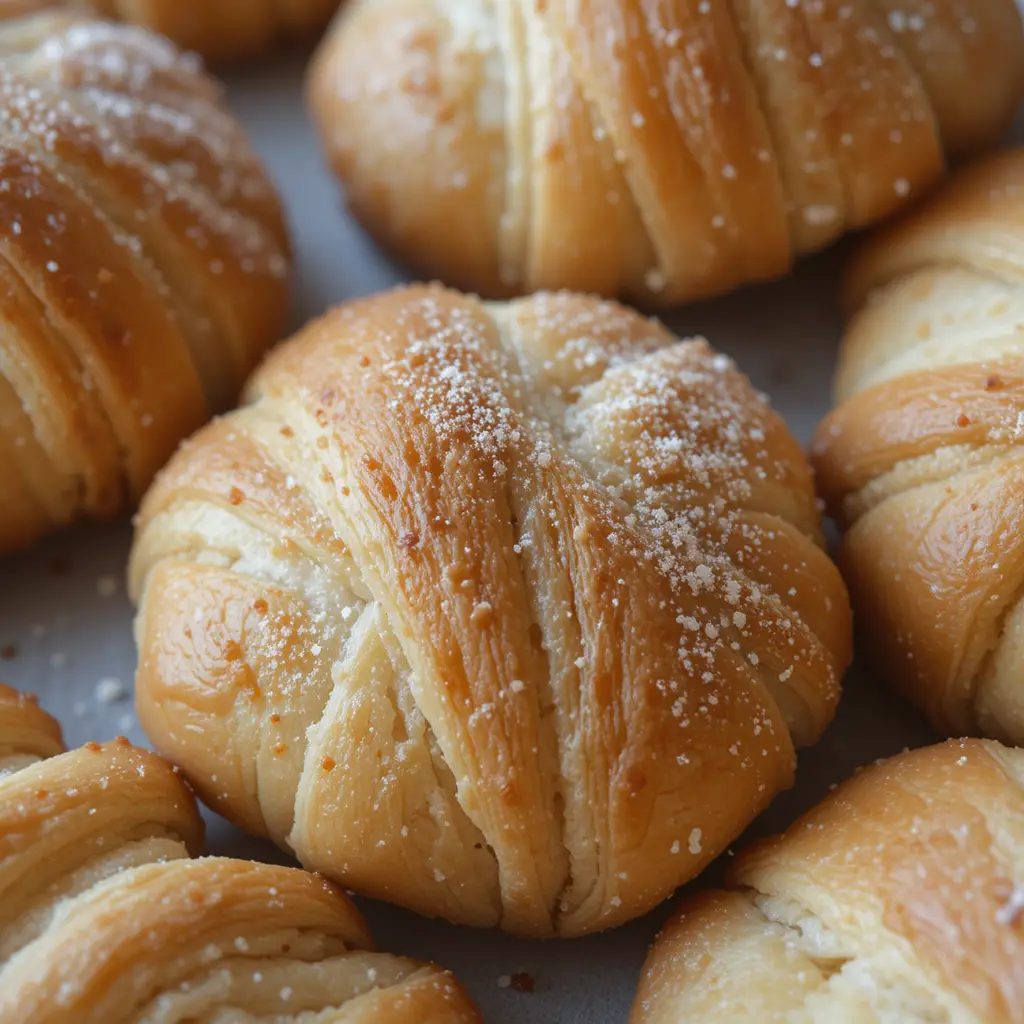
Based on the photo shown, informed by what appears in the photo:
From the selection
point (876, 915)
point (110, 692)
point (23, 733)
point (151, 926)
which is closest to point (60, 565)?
point (110, 692)

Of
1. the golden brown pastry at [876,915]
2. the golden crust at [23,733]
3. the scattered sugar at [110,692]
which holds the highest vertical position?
the golden crust at [23,733]

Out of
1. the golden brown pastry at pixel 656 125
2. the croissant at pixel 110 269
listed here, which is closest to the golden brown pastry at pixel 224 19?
the croissant at pixel 110 269

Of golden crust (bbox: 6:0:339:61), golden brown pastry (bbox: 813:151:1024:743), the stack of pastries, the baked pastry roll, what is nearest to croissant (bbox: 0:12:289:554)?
the stack of pastries

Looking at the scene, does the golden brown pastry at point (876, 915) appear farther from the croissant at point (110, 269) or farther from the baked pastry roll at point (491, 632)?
the croissant at point (110, 269)

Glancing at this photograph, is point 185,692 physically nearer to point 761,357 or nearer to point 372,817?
point 372,817

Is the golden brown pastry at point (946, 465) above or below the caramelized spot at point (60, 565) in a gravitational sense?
below

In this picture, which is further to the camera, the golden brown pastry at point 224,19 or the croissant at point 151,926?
the golden brown pastry at point 224,19

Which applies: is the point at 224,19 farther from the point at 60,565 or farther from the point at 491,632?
the point at 491,632

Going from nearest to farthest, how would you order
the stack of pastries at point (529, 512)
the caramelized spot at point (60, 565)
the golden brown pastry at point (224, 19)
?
1. the stack of pastries at point (529, 512)
2. the caramelized spot at point (60, 565)
3. the golden brown pastry at point (224, 19)
